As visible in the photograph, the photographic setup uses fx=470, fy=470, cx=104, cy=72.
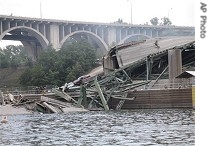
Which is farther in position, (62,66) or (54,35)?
(54,35)

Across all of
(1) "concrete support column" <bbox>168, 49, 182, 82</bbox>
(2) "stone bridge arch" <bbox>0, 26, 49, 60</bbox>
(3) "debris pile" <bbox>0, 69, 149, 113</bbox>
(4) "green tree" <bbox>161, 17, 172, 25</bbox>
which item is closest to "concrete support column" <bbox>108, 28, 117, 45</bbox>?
(2) "stone bridge arch" <bbox>0, 26, 49, 60</bbox>

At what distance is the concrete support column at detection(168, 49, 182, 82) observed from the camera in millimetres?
61625

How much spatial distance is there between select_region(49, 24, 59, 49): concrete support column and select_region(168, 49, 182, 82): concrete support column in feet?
253

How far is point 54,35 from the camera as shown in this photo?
446 ft

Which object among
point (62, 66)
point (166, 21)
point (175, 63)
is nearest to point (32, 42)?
point (62, 66)

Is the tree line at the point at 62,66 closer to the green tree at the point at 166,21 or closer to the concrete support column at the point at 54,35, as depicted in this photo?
the concrete support column at the point at 54,35

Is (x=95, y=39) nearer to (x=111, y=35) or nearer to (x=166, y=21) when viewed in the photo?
(x=111, y=35)

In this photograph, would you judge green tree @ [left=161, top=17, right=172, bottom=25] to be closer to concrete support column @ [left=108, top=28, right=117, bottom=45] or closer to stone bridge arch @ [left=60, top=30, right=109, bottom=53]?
concrete support column @ [left=108, top=28, right=117, bottom=45]

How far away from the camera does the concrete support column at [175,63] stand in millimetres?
61625

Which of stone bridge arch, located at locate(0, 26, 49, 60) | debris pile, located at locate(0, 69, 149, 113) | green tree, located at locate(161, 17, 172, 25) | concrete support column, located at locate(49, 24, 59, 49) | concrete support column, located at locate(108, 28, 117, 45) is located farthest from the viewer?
green tree, located at locate(161, 17, 172, 25)

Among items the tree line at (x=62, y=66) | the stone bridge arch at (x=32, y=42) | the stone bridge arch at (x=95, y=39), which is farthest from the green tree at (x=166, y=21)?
the tree line at (x=62, y=66)

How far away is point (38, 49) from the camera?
15512 cm

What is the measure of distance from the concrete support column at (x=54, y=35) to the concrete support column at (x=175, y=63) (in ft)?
253

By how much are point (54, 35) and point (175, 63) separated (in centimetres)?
7857
